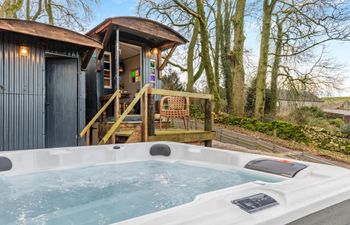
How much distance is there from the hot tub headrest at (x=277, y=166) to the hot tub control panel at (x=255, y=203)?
100cm

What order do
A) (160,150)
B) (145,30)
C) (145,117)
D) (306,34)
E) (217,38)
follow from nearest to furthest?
(160,150), (145,117), (145,30), (306,34), (217,38)

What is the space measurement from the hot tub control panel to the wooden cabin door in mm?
4978

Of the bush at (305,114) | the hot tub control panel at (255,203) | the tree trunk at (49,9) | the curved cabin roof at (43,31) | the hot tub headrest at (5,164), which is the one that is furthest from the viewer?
the tree trunk at (49,9)

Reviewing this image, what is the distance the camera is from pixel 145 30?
6.09 m

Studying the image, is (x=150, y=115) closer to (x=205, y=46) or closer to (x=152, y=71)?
(x=152, y=71)

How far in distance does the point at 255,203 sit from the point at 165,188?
55.3 inches

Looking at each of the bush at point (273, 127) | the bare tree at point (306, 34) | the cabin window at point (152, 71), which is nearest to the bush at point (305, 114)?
the bare tree at point (306, 34)

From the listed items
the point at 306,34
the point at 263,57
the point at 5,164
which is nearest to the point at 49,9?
the point at 263,57

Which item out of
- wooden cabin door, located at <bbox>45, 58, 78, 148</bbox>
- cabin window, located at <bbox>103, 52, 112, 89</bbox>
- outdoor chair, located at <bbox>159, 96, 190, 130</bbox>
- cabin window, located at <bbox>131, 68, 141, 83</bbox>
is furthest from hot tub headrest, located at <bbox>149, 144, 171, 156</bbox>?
cabin window, located at <bbox>131, 68, 141, 83</bbox>

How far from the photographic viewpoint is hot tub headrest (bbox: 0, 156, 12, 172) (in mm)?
2828

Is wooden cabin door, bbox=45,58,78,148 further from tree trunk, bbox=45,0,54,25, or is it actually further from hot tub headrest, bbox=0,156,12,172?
tree trunk, bbox=45,0,54,25

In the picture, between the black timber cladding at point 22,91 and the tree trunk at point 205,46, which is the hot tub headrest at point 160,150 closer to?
the black timber cladding at point 22,91

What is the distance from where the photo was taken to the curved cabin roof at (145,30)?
576 cm

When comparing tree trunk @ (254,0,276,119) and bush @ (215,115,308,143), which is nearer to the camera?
bush @ (215,115,308,143)
